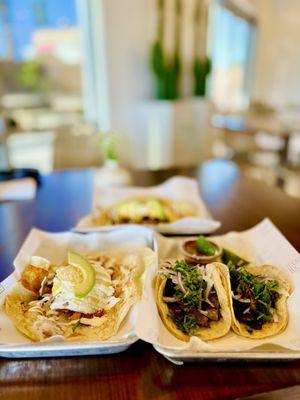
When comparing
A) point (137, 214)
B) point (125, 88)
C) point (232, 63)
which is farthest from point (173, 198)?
point (232, 63)

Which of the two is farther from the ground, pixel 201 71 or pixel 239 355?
pixel 201 71

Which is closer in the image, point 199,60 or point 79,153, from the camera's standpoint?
point 79,153

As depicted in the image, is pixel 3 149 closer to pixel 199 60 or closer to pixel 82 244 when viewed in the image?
pixel 199 60

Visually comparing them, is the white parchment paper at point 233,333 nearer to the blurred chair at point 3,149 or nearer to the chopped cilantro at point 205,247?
the chopped cilantro at point 205,247

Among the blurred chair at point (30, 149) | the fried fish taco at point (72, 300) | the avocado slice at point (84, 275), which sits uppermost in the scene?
the avocado slice at point (84, 275)

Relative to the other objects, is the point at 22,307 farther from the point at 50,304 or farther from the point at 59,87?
the point at 59,87

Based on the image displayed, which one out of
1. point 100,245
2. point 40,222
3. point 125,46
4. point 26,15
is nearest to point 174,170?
point 40,222

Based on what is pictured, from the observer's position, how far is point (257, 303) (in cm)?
68

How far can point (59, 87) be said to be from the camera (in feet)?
11.1

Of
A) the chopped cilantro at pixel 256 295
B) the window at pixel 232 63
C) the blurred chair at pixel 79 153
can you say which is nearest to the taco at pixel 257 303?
the chopped cilantro at pixel 256 295

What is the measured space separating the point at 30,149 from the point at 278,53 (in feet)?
16.6

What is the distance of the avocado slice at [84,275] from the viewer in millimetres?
668

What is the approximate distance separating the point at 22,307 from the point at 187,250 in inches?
18.9

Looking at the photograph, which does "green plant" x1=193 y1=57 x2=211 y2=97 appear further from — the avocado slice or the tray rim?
the tray rim
